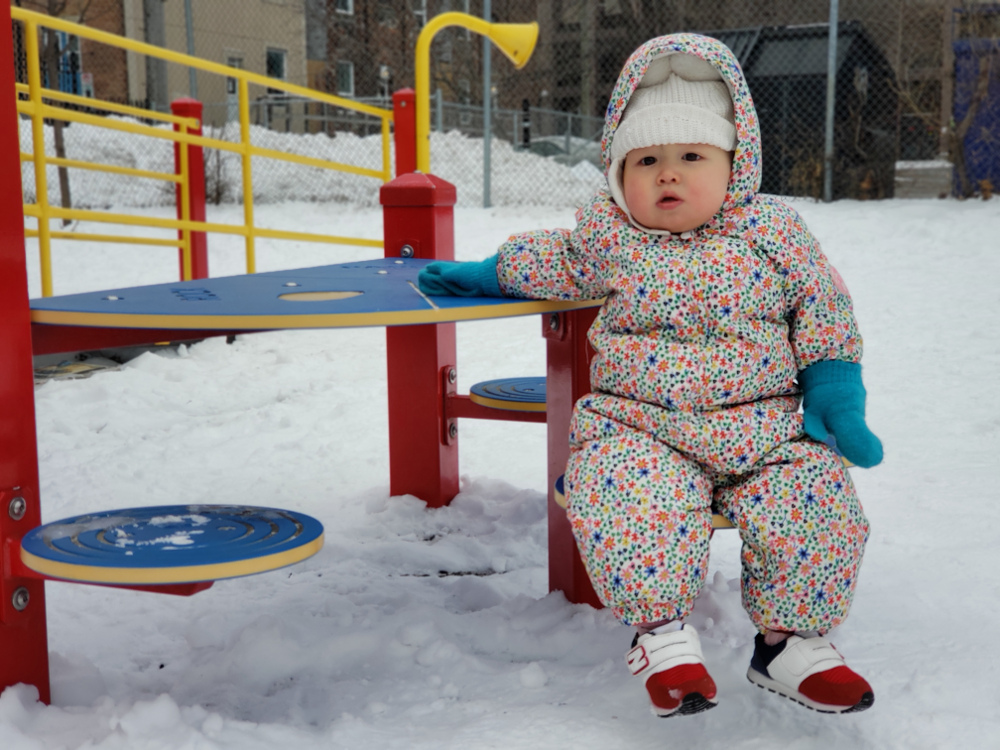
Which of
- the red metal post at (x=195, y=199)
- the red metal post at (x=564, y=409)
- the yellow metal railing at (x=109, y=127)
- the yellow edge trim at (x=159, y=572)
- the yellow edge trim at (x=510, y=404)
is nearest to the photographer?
the yellow edge trim at (x=159, y=572)

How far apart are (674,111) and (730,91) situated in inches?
4.4

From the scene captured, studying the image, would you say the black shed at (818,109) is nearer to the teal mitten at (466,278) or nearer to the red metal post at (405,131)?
the red metal post at (405,131)

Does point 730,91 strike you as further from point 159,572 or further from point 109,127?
point 109,127

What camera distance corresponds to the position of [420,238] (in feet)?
9.90

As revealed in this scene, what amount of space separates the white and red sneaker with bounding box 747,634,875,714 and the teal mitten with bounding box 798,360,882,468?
0.31 metres

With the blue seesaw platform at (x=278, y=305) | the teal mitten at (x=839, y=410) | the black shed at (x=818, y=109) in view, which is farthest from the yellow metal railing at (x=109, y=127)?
the black shed at (x=818, y=109)

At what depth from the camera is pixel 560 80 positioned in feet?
42.2

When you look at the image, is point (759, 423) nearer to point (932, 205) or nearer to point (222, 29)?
point (932, 205)

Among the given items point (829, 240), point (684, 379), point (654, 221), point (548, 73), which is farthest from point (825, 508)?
point (548, 73)

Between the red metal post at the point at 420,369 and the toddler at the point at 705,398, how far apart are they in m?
1.07

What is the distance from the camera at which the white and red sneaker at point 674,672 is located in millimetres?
1525

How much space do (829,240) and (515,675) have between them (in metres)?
6.13

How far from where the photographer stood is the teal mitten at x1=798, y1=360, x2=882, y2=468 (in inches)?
66.0

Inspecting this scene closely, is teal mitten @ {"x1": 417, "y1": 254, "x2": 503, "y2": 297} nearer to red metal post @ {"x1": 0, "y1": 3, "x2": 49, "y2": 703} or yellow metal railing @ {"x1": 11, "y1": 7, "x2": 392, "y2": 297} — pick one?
red metal post @ {"x1": 0, "y1": 3, "x2": 49, "y2": 703}
